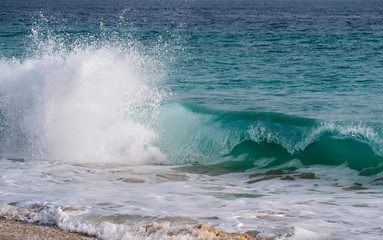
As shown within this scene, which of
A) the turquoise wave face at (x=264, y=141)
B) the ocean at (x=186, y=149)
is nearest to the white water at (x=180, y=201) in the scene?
the ocean at (x=186, y=149)

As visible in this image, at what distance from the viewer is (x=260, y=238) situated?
4203mm

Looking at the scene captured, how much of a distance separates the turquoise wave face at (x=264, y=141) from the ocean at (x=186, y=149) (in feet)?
0.10

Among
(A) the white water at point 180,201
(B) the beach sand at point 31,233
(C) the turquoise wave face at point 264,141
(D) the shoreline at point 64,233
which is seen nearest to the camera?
(D) the shoreline at point 64,233

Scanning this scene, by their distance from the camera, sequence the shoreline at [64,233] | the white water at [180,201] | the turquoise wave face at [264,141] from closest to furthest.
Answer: the shoreline at [64,233] < the white water at [180,201] < the turquoise wave face at [264,141]

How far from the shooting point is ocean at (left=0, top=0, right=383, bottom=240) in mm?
4879

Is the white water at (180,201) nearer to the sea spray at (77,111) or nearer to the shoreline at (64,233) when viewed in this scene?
the shoreline at (64,233)

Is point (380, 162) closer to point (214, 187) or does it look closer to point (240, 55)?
point (214, 187)

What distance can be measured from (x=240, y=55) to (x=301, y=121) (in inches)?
455

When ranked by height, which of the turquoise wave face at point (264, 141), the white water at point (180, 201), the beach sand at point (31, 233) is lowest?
the beach sand at point (31, 233)

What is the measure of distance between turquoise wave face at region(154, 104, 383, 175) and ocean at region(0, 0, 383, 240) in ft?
0.10

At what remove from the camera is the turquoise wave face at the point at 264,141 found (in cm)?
841

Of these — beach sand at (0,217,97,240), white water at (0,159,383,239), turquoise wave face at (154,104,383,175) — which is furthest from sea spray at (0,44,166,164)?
beach sand at (0,217,97,240)

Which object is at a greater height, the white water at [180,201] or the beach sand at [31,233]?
the white water at [180,201]

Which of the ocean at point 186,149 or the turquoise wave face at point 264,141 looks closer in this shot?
the ocean at point 186,149
